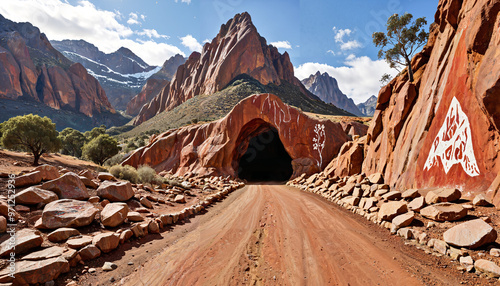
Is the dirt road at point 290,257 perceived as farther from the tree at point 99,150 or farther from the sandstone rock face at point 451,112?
the tree at point 99,150

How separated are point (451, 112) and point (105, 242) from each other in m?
12.9

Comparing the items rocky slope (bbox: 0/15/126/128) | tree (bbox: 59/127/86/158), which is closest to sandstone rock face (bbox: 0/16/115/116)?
rocky slope (bbox: 0/15/126/128)

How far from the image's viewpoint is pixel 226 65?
83188mm

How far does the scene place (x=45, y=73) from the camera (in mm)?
98250

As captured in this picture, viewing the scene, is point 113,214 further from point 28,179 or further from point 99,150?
point 99,150

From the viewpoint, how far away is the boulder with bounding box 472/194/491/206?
20.7 ft

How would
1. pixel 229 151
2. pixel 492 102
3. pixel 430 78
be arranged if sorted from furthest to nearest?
pixel 229 151 → pixel 430 78 → pixel 492 102

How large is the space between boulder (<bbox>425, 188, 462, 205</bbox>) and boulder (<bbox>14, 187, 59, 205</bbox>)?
Result: 12698 mm

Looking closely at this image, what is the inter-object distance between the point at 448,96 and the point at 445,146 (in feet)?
6.99

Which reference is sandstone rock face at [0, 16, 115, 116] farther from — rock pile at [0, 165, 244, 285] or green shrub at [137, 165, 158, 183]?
rock pile at [0, 165, 244, 285]

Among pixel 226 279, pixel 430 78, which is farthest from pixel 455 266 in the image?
pixel 430 78

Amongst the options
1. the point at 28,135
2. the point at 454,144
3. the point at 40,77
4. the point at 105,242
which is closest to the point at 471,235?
the point at 454,144

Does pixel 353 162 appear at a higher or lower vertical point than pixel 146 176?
higher

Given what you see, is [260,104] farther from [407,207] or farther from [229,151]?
[407,207]
